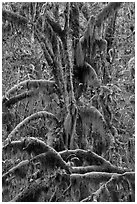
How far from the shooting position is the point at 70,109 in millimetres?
7668

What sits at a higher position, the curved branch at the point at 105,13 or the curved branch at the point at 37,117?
the curved branch at the point at 105,13

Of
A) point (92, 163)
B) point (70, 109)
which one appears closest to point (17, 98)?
point (70, 109)

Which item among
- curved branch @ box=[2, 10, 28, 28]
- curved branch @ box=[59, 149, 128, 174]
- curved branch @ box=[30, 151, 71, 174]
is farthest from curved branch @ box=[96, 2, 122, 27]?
curved branch @ box=[30, 151, 71, 174]

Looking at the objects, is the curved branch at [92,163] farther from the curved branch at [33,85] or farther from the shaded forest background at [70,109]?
the curved branch at [33,85]

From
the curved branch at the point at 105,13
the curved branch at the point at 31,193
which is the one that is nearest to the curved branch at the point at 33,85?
the curved branch at the point at 105,13

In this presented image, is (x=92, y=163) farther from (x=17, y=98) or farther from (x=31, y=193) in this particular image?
(x=17, y=98)

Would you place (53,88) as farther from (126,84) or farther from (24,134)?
(126,84)

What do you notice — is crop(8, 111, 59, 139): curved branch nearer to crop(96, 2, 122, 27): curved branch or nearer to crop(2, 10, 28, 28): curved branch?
crop(2, 10, 28, 28): curved branch

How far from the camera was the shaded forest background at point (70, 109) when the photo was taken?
6.64 meters

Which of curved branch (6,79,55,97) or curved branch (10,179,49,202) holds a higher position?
curved branch (6,79,55,97)

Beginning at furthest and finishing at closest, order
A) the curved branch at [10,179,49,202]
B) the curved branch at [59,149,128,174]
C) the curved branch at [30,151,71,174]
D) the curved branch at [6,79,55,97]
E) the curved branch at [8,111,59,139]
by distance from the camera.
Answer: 1. the curved branch at [6,79,55,97]
2. the curved branch at [8,111,59,139]
3. the curved branch at [59,149,128,174]
4. the curved branch at [30,151,71,174]
5. the curved branch at [10,179,49,202]

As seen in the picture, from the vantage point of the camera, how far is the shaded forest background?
21.8 feet

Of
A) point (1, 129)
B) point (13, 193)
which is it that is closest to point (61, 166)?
point (13, 193)

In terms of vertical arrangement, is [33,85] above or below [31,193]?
above
